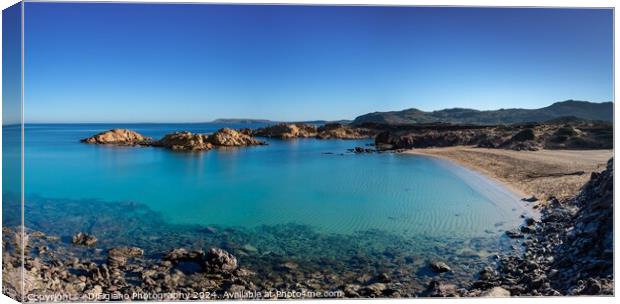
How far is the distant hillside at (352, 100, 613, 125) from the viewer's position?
215 inches

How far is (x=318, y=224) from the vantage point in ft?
21.3

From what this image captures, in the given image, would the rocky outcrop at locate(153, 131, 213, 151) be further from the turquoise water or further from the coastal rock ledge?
the turquoise water

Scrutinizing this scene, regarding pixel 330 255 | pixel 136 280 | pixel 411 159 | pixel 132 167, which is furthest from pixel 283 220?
pixel 411 159

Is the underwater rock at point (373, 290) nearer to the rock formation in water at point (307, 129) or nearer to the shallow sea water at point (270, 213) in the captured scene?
the shallow sea water at point (270, 213)

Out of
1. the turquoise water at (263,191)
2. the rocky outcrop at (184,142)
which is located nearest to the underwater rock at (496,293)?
the turquoise water at (263,191)

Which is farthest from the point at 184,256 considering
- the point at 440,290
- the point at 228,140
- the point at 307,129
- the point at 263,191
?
the point at 228,140

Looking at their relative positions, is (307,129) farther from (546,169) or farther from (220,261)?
(220,261)

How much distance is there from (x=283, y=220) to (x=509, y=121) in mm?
3518

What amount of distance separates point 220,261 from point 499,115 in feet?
13.8

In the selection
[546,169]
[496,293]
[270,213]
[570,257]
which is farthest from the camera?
[546,169]

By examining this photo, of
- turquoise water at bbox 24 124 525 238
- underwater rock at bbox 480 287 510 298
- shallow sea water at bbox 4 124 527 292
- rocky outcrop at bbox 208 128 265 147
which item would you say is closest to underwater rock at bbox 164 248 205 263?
shallow sea water at bbox 4 124 527 292

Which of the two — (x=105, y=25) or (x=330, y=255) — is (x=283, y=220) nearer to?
(x=330, y=255)

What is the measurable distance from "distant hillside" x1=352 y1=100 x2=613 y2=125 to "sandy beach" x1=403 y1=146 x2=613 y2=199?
0.58 m

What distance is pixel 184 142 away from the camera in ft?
54.5
